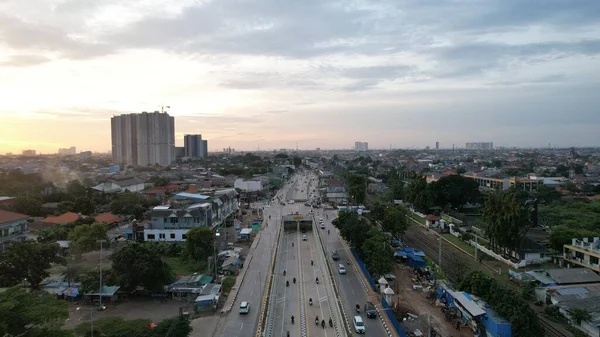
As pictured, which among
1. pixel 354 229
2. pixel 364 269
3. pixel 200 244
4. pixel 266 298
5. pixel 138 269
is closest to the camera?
pixel 138 269

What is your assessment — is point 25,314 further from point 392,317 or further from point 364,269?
point 364,269

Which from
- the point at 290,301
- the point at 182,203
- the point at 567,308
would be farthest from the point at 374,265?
the point at 182,203

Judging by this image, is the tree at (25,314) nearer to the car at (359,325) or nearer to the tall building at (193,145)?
the car at (359,325)

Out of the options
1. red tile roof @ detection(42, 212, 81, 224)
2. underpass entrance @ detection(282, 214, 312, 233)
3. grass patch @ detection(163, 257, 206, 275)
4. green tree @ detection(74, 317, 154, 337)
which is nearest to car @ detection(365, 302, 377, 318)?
green tree @ detection(74, 317, 154, 337)

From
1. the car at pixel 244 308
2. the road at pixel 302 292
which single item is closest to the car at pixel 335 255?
the road at pixel 302 292

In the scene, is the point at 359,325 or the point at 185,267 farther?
the point at 185,267

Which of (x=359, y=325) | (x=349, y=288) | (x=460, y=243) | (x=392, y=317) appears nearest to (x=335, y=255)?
(x=349, y=288)

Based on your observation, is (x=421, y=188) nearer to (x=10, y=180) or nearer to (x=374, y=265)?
(x=374, y=265)
